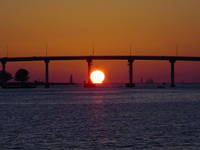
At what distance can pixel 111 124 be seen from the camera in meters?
47.2

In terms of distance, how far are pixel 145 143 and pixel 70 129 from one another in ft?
33.9

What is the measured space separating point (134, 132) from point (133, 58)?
158 metres

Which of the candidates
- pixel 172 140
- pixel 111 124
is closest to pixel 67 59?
pixel 111 124

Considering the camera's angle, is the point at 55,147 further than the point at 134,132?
No

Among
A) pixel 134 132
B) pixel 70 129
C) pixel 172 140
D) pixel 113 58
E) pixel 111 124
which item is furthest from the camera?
pixel 113 58

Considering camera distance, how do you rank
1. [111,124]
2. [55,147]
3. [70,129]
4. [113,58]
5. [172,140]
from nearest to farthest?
[55,147], [172,140], [70,129], [111,124], [113,58]

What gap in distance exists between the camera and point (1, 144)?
110 feet

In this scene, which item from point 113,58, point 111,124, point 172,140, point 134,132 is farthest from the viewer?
point 113,58

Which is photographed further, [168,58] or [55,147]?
[168,58]

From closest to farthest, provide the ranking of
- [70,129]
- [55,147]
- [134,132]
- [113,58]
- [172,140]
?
[55,147] < [172,140] < [134,132] < [70,129] < [113,58]

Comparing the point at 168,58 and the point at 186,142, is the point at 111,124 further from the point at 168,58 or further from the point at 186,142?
the point at 168,58

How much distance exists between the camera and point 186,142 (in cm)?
3400

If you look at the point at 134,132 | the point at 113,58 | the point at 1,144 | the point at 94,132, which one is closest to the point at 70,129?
the point at 94,132

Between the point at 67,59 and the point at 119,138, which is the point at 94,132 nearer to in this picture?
the point at 119,138
